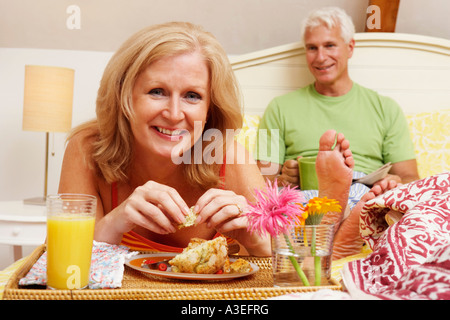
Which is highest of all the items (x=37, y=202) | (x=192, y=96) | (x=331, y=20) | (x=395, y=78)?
(x=331, y=20)

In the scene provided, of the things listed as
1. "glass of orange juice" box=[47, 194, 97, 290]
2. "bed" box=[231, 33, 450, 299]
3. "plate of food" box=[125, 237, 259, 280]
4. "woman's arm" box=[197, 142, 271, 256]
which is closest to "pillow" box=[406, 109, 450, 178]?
"bed" box=[231, 33, 450, 299]

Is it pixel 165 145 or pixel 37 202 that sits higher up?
pixel 165 145

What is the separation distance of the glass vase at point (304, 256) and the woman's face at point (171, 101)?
0.45 metres

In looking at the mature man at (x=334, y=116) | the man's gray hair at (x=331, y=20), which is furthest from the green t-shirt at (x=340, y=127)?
the man's gray hair at (x=331, y=20)

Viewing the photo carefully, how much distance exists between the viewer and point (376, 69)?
7.68 feet

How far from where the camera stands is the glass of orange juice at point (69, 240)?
0.55 m

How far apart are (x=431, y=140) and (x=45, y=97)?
1644mm

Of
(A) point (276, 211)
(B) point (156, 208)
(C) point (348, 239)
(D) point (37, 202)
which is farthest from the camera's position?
(D) point (37, 202)

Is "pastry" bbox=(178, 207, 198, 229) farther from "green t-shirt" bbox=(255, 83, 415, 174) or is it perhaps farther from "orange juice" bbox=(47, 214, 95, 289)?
"green t-shirt" bbox=(255, 83, 415, 174)

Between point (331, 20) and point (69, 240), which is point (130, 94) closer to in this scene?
point (69, 240)

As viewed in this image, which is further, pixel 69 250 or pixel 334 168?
pixel 334 168

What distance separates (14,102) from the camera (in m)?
2.46

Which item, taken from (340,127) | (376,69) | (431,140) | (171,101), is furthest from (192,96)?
(376,69)

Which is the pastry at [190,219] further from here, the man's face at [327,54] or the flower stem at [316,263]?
the man's face at [327,54]
